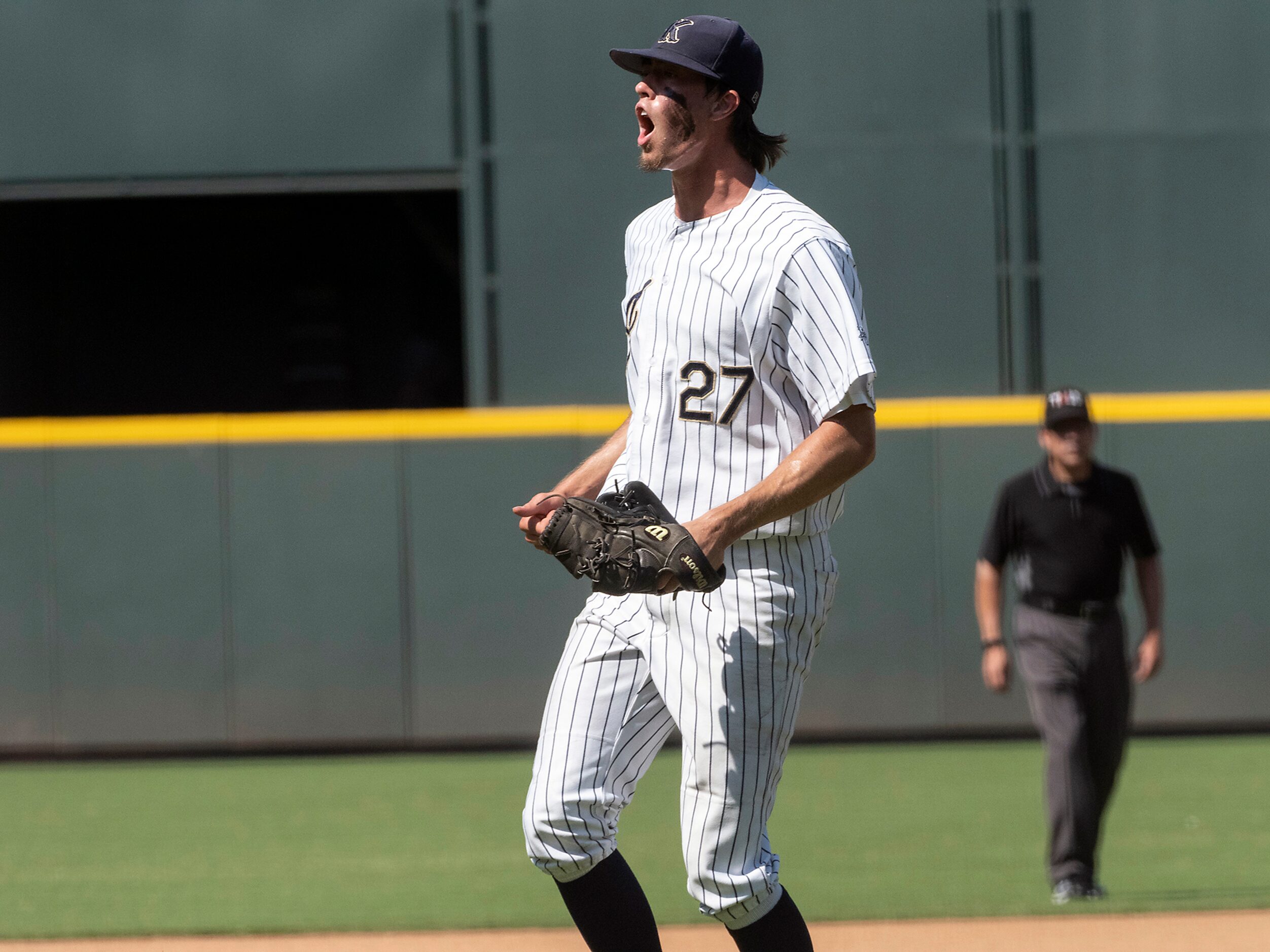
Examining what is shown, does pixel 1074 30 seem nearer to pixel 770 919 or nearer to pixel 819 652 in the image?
pixel 819 652

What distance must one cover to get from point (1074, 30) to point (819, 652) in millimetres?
3984

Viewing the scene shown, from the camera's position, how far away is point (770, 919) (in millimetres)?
2871

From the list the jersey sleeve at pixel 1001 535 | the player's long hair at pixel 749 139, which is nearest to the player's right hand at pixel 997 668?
the jersey sleeve at pixel 1001 535

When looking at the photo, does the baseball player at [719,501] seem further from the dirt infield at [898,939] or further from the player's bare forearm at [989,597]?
the player's bare forearm at [989,597]

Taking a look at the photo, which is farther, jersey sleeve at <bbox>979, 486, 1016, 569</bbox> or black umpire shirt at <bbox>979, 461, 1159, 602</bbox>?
jersey sleeve at <bbox>979, 486, 1016, 569</bbox>

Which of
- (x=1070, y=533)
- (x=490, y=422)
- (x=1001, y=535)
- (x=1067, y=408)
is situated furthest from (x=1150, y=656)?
(x=490, y=422)

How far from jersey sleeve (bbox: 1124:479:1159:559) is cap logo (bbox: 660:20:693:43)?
3110mm

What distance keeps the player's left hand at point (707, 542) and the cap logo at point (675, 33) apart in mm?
957

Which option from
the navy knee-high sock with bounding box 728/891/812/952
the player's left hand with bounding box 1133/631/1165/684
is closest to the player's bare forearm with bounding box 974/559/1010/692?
the player's left hand with bounding box 1133/631/1165/684

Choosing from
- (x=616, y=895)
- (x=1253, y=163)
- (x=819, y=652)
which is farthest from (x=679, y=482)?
(x=1253, y=163)

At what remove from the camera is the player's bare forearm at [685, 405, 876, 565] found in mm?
2652

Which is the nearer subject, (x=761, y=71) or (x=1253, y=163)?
(x=761, y=71)

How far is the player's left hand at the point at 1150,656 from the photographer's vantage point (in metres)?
5.39

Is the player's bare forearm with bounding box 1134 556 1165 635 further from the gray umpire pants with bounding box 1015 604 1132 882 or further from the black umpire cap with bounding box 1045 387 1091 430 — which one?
the black umpire cap with bounding box 1045 387 1091 430
